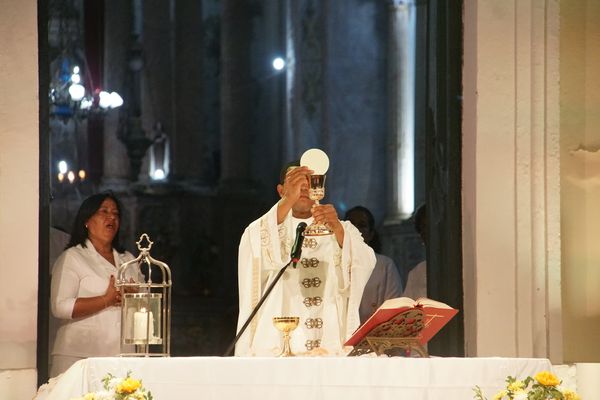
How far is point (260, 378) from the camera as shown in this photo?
15.5ft

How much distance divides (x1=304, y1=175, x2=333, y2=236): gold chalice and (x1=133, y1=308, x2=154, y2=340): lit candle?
33.2 inches

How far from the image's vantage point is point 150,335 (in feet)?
17.3

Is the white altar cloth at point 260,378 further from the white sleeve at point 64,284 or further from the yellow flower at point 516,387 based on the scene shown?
the white sleeve at point 64,284

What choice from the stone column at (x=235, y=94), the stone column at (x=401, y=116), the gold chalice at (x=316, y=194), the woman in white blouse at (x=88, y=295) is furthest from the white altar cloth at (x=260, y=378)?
the stone column at (x=235, y=94)

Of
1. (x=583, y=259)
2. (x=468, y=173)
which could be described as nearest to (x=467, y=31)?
(x=468, y=173)

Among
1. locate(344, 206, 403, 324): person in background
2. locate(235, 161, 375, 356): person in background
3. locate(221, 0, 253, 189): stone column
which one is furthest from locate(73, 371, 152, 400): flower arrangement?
locate(221, 0, 253, 189): stone column

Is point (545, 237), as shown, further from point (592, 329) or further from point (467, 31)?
point (467, 31)

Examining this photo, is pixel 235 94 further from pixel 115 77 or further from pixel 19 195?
pixel 19 195

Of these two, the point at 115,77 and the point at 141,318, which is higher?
the point at 115,77

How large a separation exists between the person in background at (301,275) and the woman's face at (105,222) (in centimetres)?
134

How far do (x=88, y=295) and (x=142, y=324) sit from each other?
2046mm

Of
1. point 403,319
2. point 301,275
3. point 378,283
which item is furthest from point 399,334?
point 378,283

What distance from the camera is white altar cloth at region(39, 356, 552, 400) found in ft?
15.5

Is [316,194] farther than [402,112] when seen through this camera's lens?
No
